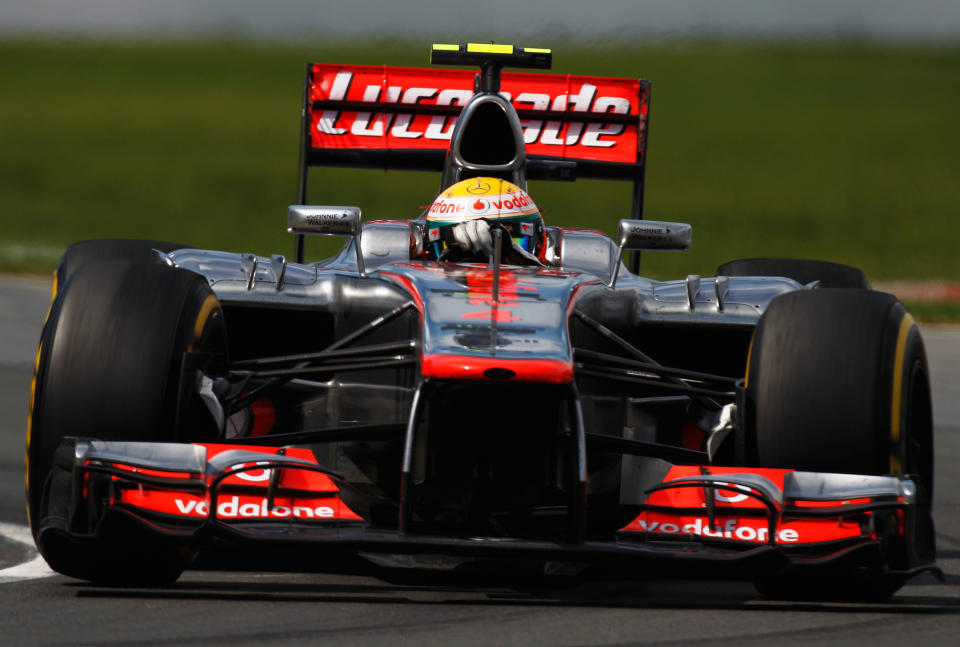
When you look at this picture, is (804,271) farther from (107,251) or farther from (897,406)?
(107,251)

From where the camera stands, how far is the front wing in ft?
17.6

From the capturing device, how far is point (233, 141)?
5091 cm

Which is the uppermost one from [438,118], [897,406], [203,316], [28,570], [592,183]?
[592,183]

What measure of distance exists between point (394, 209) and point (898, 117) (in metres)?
21.2

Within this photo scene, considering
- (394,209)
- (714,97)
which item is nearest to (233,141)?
(394,209)

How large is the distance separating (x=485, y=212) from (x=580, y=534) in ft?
7.95

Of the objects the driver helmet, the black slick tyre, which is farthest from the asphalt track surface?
the black slick tyre

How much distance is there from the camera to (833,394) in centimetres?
573

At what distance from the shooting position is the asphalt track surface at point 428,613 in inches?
197

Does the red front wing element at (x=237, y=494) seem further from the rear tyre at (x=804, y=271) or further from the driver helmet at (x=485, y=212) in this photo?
the rear tyre at (x=804, y=271)

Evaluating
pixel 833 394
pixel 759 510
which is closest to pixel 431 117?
pixel 833 394

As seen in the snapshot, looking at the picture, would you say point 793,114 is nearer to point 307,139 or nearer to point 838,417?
point 307,139

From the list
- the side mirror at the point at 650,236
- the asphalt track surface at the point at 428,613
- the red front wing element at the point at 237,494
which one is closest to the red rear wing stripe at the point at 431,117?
the side mirror at the point at 650,236

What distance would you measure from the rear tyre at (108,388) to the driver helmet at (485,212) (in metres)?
1.77
